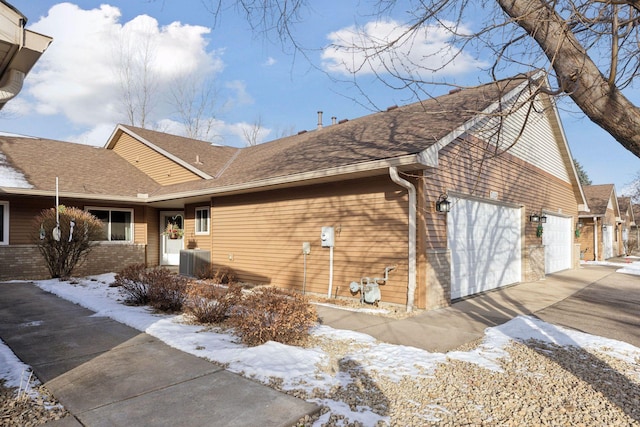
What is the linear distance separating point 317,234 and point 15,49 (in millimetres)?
6987

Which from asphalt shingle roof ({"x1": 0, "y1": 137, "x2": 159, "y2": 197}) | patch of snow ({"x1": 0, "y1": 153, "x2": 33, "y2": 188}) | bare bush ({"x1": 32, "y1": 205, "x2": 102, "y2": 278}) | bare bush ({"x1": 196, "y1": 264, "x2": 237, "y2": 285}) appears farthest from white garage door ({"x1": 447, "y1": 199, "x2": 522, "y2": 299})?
patch of snow ({"x1": 0, "y1": 153, "x2": 33, "y2": 188})

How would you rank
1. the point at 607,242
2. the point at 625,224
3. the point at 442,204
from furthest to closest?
the point at 625,224 → the point at 607,242 → the point at 442,204

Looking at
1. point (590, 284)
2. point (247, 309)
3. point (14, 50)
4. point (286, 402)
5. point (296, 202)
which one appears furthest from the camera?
point (590, 284)

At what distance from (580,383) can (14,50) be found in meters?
5.52

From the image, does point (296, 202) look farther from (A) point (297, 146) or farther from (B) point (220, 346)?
(B) point (220, 346)

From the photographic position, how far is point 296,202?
9680 mm

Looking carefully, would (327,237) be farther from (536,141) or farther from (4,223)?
(4,223)

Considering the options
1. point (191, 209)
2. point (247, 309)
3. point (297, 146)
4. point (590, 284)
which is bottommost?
point (590, 284)

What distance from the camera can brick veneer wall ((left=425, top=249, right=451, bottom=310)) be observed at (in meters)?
7.32

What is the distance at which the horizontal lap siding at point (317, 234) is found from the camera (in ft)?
25.2

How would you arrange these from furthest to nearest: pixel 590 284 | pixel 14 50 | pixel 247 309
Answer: pixel 590 284 < pixel 247 309 < pixel 14 50

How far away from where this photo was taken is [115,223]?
1447 cm

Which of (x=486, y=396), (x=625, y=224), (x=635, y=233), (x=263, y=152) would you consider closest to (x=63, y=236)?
(x=263, y=152)

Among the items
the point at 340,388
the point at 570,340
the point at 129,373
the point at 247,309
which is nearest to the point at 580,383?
the point at 570,340
